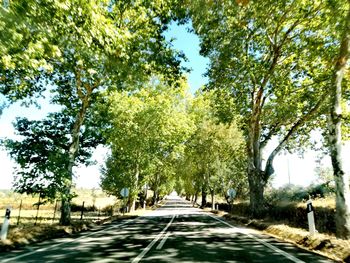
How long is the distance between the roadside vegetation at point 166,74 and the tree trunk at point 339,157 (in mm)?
32

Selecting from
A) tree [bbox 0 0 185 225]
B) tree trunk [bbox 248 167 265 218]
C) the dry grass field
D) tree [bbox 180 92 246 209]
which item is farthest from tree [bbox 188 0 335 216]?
tree [bbox 180 92 246 209]

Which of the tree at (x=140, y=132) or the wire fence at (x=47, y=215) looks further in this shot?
the tree at (x=140, y=132)

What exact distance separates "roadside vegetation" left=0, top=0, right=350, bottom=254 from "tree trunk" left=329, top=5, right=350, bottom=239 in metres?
0.03

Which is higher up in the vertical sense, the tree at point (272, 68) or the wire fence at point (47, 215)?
the tree at point (272, 68)

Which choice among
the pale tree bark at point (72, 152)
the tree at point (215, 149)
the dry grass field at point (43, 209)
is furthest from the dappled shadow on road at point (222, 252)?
the tree at point (215, 149)

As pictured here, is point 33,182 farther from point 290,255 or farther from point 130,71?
point 290,255

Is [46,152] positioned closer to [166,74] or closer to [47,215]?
[166,74]

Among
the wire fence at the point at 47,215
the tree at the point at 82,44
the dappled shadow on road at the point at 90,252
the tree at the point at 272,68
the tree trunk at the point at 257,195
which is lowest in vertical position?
the dappled shadow on road at the point at 90,252

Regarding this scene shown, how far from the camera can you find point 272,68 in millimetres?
17672

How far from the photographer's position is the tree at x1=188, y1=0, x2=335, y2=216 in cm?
1373

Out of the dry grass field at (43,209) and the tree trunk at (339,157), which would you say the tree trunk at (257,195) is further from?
the dry grass field at (43,209)

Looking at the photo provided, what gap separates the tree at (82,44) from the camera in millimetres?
6631

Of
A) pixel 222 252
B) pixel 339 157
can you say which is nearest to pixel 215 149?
pixel 339 157

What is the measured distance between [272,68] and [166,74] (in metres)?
7.32
